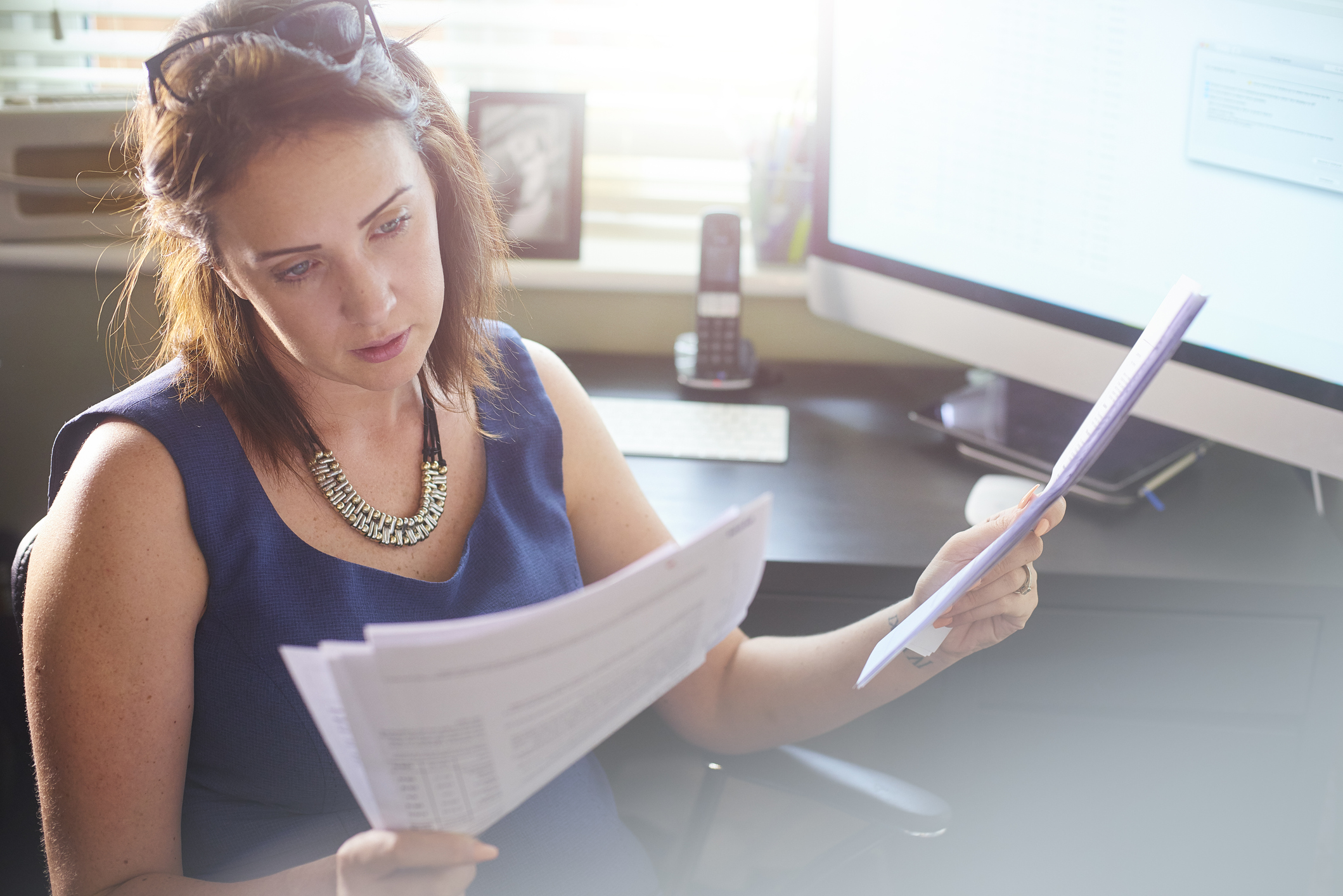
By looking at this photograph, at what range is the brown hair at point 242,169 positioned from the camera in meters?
0.65

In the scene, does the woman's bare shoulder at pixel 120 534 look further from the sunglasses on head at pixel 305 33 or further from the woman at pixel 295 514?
the sunglasses on head at pixel 305 33

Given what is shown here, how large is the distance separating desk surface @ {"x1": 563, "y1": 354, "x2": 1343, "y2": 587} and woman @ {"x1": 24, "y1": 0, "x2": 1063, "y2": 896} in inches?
6.6

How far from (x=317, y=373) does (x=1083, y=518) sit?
791 millimetres

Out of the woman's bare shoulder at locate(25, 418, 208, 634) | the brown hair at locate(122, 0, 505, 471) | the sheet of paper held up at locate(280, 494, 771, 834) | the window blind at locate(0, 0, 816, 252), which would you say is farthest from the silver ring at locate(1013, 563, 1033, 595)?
the window blind at locate(0, 0, 816, 252)

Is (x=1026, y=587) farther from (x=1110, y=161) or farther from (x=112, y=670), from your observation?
(x=112, y=670)

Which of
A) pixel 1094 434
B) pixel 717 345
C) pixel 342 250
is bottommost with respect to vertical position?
pixel 717 345

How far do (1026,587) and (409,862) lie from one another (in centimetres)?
50

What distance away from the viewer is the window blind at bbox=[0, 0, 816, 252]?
Answer: 5.03 ft

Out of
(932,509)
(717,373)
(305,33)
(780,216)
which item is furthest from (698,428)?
(305,33)

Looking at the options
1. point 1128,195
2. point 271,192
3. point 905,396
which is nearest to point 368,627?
point 271,192

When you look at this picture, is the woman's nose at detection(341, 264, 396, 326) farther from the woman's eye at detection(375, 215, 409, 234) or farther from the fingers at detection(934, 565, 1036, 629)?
the fingers at detection(934, 565, 1036, 629)

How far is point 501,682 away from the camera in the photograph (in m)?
0.50

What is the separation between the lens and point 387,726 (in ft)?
1.62

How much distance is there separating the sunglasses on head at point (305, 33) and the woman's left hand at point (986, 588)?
584 mm
